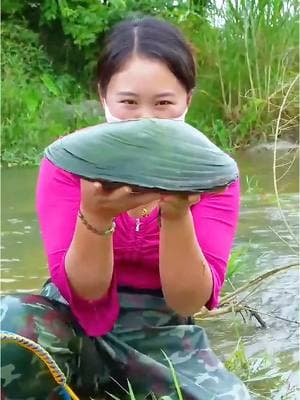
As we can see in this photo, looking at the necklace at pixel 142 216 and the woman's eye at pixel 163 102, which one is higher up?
the woman's eye at pixel 163 102

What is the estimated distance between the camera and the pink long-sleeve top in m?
1.67

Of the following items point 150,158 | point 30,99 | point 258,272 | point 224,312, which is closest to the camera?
point 150,158

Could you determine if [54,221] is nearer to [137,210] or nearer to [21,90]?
[137,210]

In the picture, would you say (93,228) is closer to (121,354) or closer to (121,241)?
(121,241)

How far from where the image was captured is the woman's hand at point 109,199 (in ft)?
4.21

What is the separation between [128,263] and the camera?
179cm

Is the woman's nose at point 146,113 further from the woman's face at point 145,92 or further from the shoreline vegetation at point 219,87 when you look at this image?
the shoreline vegetation at point 219,87

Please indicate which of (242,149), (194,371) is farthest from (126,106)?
(242,149)

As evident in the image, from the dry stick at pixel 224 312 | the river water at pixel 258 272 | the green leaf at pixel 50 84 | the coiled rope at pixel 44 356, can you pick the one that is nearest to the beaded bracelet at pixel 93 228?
the coiled rope at pixel 44 356

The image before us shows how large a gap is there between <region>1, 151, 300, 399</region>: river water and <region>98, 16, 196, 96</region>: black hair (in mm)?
736

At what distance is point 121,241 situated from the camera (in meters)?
1.76

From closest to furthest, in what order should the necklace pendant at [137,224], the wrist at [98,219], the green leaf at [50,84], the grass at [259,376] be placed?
the wrist at [98,219]
the necklace pendant at [137,224]
the grass at [259,376]
the green leaf at [50,84]

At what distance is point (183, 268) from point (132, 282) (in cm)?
29

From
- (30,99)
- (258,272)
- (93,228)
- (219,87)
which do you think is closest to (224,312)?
(258,272)
